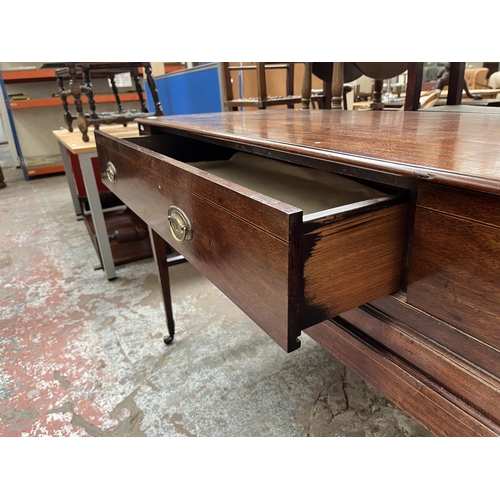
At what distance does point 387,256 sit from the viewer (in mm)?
435

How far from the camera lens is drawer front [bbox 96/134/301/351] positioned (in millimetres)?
359

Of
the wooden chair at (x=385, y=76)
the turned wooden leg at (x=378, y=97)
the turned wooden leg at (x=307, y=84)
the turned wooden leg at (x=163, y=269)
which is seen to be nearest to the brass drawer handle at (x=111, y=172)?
the turned wooden leg at (x=163, y=269)

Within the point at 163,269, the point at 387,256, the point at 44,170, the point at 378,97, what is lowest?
the point at 44,170

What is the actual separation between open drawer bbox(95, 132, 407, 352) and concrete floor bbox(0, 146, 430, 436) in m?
0.56

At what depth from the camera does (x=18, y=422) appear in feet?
3.17

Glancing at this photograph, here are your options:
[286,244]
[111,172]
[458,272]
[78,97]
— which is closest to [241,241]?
[286,244]

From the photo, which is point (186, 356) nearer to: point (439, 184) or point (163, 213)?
point (163, 213)

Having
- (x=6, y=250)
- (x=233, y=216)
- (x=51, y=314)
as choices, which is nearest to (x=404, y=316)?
(x=233, y=216)

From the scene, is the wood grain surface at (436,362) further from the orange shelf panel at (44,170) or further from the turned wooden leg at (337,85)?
the orange shelf panel at (44,170)

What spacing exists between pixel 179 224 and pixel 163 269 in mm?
632

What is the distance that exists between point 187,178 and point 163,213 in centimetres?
15

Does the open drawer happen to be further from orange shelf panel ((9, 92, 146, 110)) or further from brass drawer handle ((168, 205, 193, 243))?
orange shelf panel ((9, 92, 146, 110))

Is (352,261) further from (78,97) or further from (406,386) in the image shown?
(78,97)

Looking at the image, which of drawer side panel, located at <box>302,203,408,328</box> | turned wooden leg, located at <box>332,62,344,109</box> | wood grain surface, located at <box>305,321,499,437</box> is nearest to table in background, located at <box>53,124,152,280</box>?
turned wooden leg, located at <box>332,62,344,109</box>
